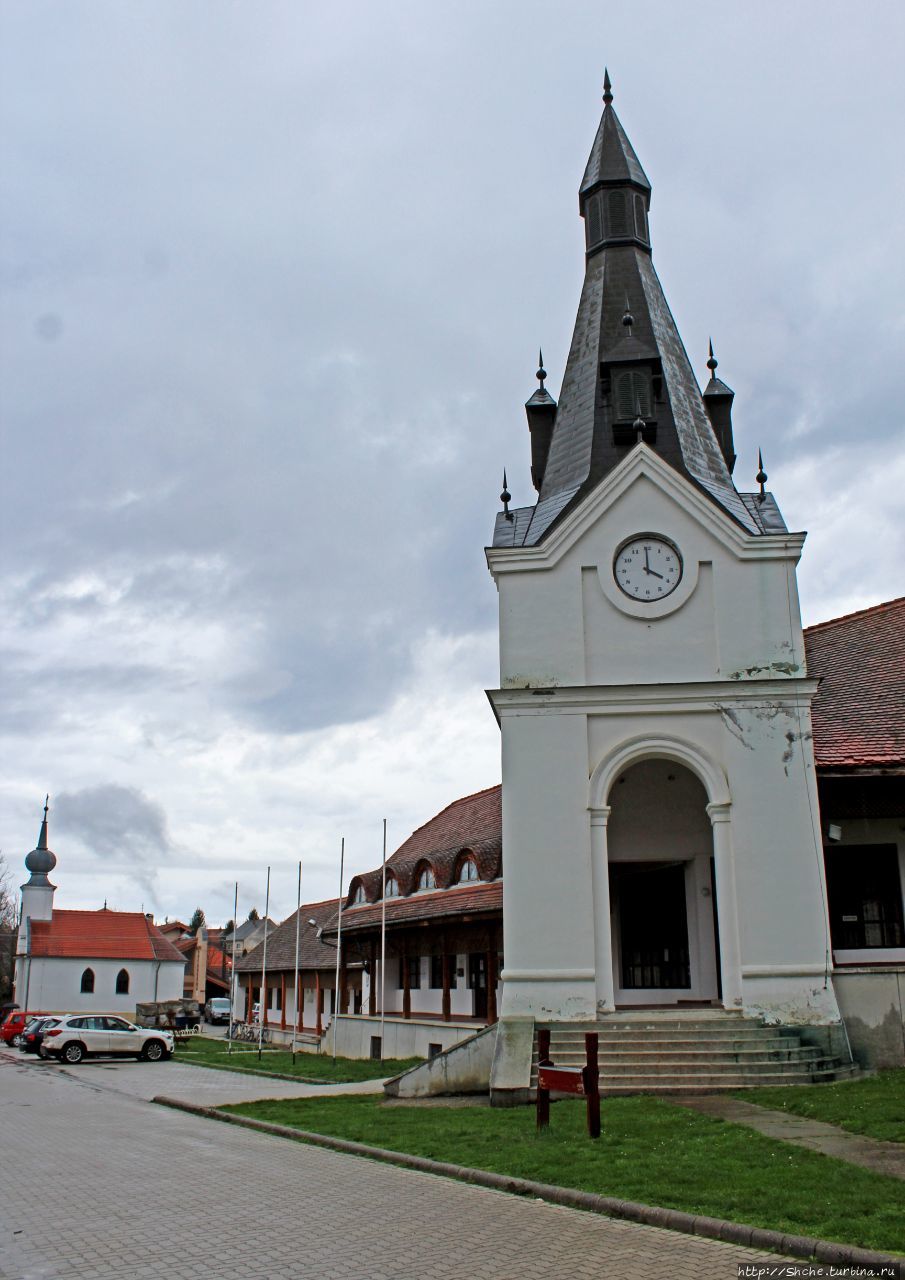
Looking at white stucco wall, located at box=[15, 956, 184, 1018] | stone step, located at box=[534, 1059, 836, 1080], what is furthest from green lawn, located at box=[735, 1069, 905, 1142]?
white stucco wall, located at box=[15, 956, 184, 1018]

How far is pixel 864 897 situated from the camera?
64.5ft

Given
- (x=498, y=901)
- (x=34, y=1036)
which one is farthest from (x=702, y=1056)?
(x=34, y=1036)

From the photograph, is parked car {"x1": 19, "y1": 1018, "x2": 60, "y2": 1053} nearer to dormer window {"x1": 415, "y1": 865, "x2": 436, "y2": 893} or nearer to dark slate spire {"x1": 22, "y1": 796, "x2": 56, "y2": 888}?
dormer window {"x1": 415, "y1": 865, "x2": 436, "y2": 893}

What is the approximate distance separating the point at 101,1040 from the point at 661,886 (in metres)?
19.5

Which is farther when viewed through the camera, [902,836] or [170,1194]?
[902,836]

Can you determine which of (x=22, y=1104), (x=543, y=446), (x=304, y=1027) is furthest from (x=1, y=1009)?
(x=543, y=446)

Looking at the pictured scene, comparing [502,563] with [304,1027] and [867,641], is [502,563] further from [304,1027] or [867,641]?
[304,1027]

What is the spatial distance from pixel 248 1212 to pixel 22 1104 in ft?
42.1

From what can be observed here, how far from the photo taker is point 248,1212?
9039 millimetres

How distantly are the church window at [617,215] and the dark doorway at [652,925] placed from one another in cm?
1447

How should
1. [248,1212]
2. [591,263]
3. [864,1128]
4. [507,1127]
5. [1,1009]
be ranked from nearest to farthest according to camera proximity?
1. [248,1212]
2. [864,1128]
3. [507,1127]
4. [591,263]
5. [1,1009]

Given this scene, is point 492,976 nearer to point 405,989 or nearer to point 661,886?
point 405,989

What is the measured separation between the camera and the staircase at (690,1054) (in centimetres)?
1558

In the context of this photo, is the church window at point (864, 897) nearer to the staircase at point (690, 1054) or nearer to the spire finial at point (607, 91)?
the staircase at point (690, 1054)
